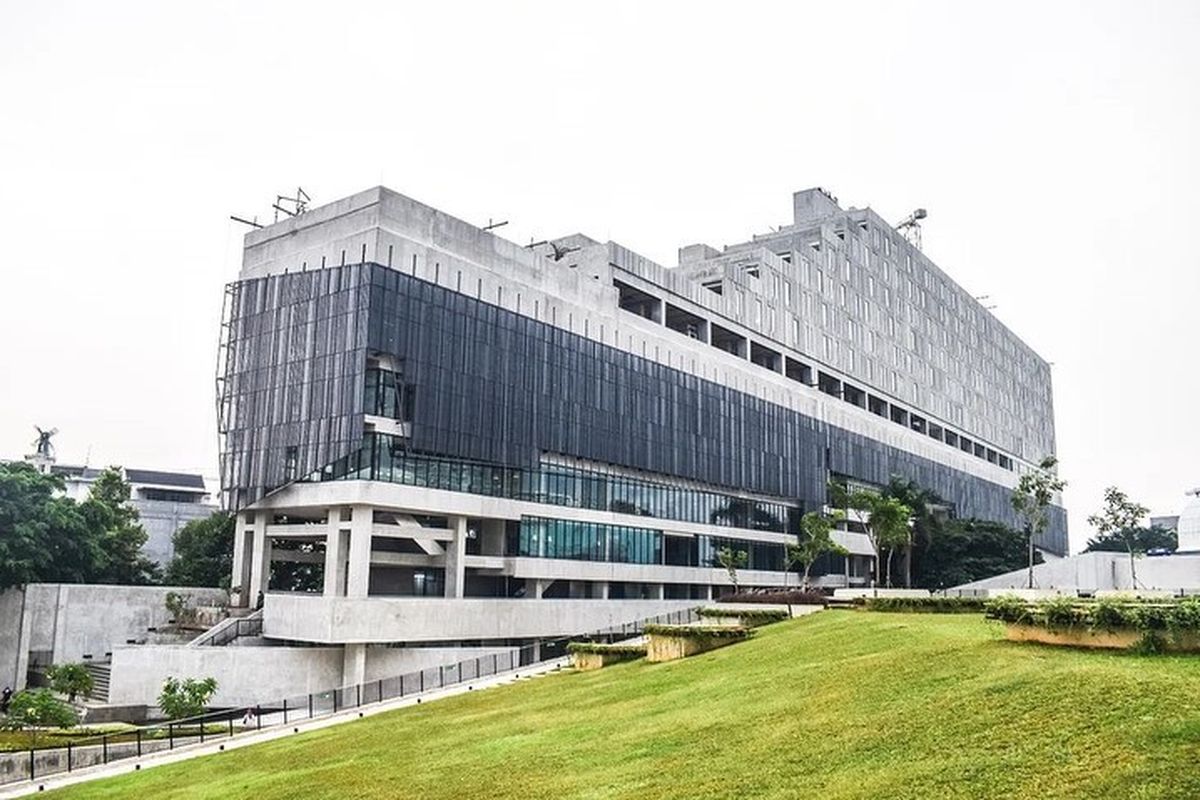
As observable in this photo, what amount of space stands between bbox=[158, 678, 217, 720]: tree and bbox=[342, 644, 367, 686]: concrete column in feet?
25.2

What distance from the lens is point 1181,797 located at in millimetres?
10477

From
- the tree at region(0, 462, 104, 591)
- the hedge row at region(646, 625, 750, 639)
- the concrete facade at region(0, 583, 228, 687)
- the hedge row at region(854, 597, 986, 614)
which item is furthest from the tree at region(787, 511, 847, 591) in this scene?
→ the tree at region(0, 462, 104, 591)

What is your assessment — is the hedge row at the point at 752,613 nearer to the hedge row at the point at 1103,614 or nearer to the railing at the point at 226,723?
the railing at the point at 226,723

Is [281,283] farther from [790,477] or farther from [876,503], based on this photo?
[790,477]

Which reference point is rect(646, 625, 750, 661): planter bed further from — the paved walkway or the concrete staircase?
the concrete staircase

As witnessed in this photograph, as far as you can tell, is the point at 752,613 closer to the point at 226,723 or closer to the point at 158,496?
the point at 226,723

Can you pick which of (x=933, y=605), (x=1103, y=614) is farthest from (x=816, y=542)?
(x=1103, y=614)

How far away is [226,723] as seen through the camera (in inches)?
1468

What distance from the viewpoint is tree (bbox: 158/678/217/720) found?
123 ft

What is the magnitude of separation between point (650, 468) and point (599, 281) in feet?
44.1

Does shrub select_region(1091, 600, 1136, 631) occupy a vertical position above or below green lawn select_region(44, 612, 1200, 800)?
above

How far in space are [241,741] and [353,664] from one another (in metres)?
14.8

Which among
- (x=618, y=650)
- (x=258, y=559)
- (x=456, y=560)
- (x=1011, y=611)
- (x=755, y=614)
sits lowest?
(x=618, y=650)

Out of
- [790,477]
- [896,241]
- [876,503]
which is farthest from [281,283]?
[896,241]
